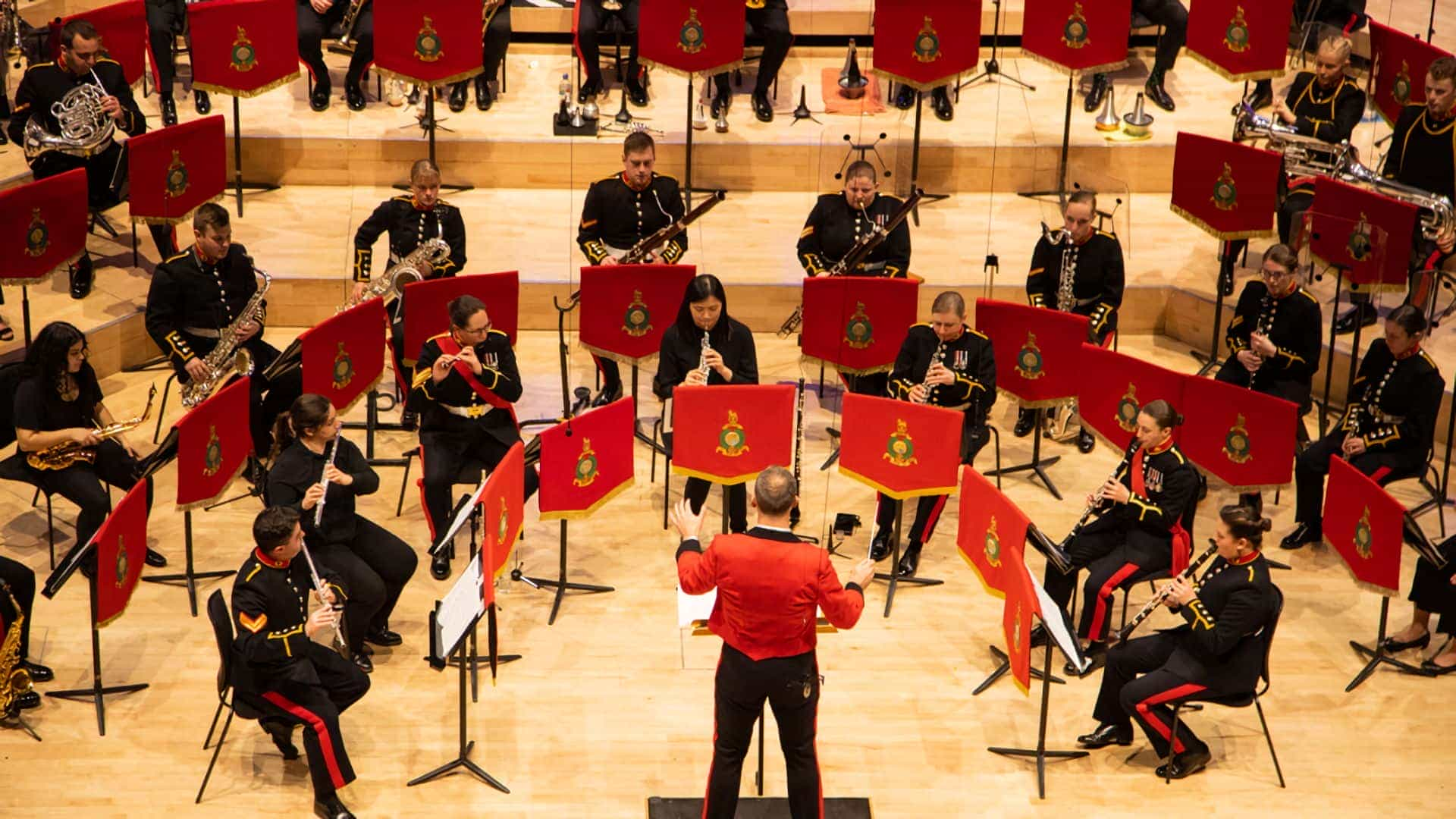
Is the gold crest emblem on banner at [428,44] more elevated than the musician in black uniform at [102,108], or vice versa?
the gold crest emblem on banner at [428,44]

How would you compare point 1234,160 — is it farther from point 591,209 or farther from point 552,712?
point 552,712

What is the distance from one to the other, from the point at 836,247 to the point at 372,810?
383cm

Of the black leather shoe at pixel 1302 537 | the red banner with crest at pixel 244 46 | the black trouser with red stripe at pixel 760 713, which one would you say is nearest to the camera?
the black trouser with red stripe at pixel 760 713

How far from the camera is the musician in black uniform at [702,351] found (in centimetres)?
755

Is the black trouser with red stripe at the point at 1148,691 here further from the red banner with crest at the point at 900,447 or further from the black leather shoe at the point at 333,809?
the black leather shoe at the point at 333,809

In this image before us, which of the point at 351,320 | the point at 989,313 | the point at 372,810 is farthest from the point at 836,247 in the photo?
the point at 372,810

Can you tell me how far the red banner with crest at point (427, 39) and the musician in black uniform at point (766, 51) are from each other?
1.50m

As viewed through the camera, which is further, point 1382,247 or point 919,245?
point 919,245

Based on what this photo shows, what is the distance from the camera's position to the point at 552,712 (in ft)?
21.5

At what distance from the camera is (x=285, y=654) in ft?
18.9

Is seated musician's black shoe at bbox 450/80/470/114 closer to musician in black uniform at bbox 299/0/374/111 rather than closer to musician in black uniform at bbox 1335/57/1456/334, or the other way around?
musician in black uniform at bbox 299/0/374/111

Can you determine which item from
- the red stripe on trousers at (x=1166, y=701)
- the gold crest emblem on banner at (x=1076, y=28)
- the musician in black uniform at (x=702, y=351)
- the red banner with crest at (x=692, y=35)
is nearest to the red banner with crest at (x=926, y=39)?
the gold crest emblem on banner at (x=1076, y=28)

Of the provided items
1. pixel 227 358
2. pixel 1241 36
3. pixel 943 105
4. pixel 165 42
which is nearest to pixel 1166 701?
pixel 227 358

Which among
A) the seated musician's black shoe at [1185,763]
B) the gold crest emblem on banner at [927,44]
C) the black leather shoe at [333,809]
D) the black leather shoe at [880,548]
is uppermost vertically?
the gold crest emblem on banner at [927,44]
